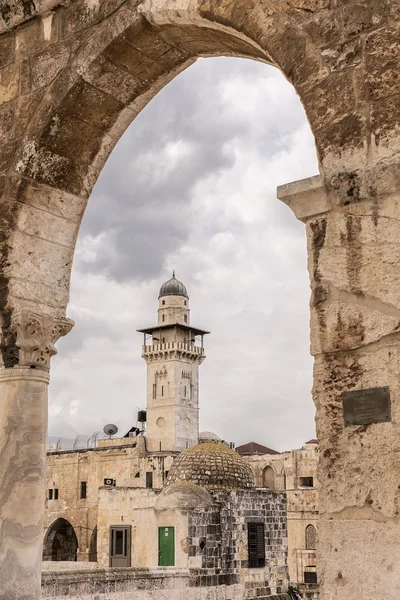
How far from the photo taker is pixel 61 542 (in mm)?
44875

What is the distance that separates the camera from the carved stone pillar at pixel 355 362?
2711 mm

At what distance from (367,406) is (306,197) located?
0.93 meters

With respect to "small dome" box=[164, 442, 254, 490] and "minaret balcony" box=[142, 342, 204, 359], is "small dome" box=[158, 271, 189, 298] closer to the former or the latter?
"minaret balcony" box=[142, 342, 204, 359]

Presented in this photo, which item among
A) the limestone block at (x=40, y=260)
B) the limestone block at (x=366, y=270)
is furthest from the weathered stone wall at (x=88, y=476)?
the limestone block at (x=366, y=270)

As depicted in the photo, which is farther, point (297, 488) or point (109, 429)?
point (109, 429)

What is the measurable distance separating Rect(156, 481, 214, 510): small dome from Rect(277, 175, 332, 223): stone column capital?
47.7ft

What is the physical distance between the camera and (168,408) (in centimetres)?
5094

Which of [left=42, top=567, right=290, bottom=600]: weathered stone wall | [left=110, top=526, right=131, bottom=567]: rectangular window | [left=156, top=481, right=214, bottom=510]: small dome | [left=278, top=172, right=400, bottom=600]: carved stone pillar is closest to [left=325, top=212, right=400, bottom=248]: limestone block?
[left=278, top=172, right=400, bottom=600]: carved stone pillar

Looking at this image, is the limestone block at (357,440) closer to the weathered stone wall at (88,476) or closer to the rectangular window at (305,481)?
the weathered stone wall at (88,476)

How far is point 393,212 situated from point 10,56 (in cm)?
329

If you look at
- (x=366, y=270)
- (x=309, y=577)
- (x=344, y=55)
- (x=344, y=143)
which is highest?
(x=344, y=55)

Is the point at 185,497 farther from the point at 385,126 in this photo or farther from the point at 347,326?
the point at 385,126

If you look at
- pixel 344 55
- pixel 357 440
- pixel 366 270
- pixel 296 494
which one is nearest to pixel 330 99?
pixel 344 55

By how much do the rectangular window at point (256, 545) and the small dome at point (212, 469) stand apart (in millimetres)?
1676
